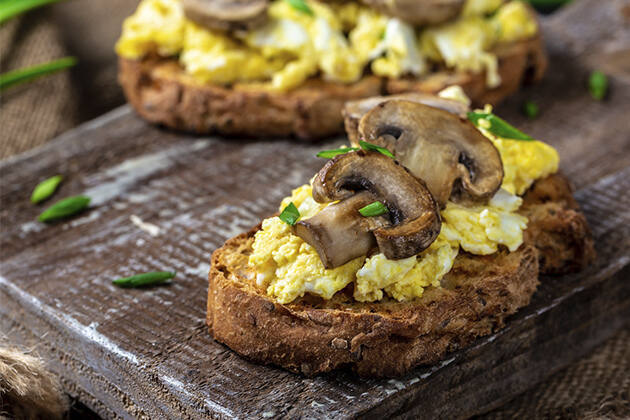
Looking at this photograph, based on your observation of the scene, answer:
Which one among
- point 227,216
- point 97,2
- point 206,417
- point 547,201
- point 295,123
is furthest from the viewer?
point 97,2

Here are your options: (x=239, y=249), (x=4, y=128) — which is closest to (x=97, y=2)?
(x=4, y=128)

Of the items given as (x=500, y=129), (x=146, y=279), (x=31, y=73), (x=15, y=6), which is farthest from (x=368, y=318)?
(x=15, y=6)

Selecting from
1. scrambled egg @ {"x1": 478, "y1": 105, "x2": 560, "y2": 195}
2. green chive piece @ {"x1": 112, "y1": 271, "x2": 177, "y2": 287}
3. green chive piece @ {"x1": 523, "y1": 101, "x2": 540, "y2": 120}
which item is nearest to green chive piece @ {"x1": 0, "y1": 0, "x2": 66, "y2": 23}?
green chive piece @ {"x1": 112, "y1": 271, "x2": 177, "y2": 287}

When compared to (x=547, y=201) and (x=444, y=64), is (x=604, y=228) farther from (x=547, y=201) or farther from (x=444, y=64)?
(x=444, y=64)

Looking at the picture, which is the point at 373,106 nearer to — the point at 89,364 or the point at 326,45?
the point at 326,45

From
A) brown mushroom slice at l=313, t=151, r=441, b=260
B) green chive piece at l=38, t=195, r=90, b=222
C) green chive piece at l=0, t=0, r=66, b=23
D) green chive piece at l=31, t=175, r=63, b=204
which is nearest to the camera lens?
brown mushroom slice at l=313, t=151, r=441, b=260

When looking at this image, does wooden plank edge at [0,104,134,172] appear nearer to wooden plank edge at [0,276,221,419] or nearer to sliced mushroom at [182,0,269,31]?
sliced mushroom at [182,0,269,31]

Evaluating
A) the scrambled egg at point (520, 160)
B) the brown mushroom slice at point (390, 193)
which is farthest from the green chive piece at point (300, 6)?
the brown mushroom slice at point (390, 193)
